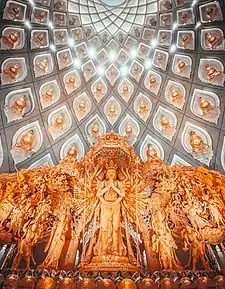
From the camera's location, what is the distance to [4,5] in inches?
575

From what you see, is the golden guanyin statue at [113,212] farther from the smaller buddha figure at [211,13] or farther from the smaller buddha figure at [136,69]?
the smaller buddha figure at [136,69]

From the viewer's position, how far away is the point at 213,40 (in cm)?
1543

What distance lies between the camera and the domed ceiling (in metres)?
15.7

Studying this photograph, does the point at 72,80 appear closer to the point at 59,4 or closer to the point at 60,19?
the point at 60,19

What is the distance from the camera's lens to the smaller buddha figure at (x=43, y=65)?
17.3m

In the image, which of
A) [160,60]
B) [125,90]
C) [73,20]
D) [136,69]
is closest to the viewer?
[73,20]

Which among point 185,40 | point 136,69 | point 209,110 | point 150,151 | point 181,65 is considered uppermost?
point 136,69

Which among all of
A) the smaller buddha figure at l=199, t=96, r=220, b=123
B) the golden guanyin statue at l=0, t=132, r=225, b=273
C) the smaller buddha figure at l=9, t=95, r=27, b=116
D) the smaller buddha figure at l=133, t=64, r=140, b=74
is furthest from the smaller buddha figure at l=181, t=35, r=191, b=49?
the smaller buddha figure at l=9, t=95, r=27, b=116

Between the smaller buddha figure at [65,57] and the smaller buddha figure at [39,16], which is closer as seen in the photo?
the smaller buddha figure at [39,16]

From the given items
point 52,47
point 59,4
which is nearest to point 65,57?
point 52,47

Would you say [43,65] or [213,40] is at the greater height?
[43,65]

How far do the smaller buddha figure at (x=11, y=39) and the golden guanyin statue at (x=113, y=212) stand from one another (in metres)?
6.97

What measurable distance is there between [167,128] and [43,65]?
8044 millimetres

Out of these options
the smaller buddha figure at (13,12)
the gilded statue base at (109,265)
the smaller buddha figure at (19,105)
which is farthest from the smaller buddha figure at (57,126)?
the gilded statue base at (109,265)
